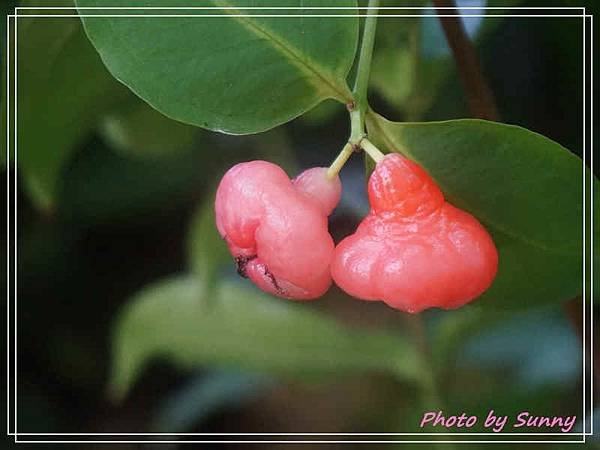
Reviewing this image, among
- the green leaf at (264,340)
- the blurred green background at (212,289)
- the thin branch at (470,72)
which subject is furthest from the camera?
the green leaf at (264,340)

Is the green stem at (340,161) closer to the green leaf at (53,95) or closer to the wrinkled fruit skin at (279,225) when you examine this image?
the wrinkled fruit skin at (279,225)

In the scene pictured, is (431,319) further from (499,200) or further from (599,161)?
(499,200)

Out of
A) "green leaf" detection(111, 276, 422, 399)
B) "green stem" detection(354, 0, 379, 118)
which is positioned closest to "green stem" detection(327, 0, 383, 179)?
"green stem" detection(354, 0, 379, 118)

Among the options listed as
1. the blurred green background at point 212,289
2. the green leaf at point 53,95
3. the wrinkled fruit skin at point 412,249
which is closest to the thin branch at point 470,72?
the blurred green background at point 212,289

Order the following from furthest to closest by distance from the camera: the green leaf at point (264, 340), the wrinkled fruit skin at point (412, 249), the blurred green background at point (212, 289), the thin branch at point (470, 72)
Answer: the green leaf at point (264, 340) < the blurred green background at point (212, 289) < the thin branch at point (470, 72) < the wrinkled fruit skin at point (412, 249)

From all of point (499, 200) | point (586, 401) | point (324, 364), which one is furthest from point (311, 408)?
point (499, 200)

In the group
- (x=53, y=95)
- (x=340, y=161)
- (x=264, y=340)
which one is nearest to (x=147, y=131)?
(x=53, y=95)

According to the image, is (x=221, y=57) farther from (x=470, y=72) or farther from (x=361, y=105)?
(x=470, y=72)

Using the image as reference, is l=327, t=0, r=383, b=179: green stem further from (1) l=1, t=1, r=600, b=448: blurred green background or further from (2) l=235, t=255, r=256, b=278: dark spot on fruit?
(1) l=1, t=1, r=600, b=448: blurred green background
